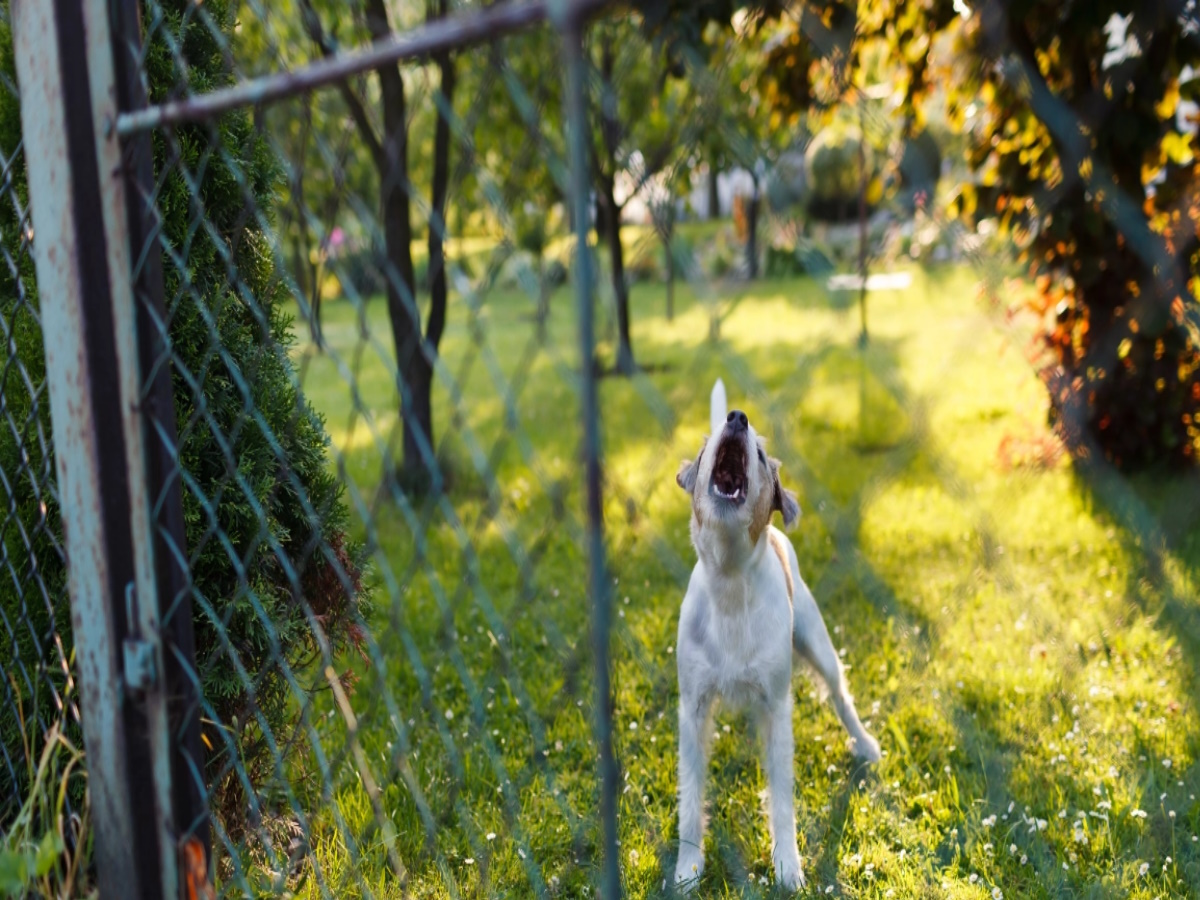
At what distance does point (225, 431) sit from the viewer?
240cm

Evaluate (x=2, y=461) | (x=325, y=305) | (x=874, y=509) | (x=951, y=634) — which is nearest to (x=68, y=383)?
(x=2, y=461)

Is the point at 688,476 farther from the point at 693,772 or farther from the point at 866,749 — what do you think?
the point at 866,749

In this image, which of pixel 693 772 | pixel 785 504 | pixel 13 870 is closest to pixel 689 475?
pixel 785 504

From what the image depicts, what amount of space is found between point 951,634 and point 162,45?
131 inches

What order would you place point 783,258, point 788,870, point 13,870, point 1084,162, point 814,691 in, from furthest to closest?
point 814,691 < point 783,258 < point 788,870 < point 13,870 < point 1084,162

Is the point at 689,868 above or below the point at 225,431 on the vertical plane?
below

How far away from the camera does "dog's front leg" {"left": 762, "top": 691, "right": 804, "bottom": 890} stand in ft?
8.48

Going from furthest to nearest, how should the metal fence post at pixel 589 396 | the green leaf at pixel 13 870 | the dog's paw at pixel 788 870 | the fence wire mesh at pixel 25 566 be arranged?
the dog's paw at pixel 788 870
the fence wire mesh at pixel 25 566
the green leaf at pixel 13 870
the metal fence post at pixel 589 396

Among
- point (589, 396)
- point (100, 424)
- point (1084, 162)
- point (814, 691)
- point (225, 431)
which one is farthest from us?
point (814, 691)

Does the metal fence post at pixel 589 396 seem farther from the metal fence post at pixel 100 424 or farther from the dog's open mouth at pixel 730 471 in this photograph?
the dog's open mouth at pixel 730 471

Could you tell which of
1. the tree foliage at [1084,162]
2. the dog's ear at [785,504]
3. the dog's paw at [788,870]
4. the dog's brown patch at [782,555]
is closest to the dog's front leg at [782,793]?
the dog's paw at [788,870]

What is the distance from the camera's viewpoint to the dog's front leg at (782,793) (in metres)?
2.59

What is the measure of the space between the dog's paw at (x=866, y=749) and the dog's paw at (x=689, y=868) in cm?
74

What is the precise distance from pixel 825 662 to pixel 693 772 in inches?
24.8
